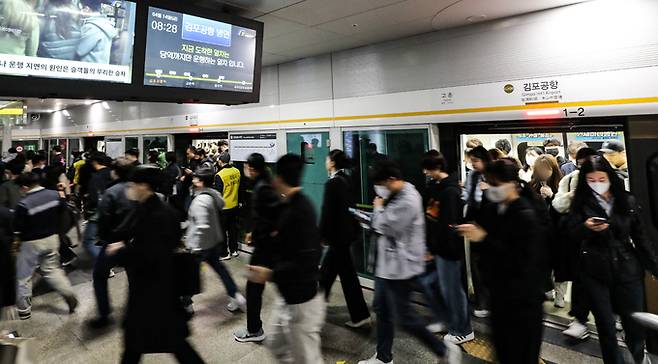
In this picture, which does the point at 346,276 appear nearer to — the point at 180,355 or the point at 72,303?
the point at 180,355

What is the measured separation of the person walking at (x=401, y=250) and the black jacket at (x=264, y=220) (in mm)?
719

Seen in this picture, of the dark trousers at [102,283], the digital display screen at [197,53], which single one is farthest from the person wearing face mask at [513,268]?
the dark trousers at [102,283]

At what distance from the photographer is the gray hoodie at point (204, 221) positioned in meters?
3.26

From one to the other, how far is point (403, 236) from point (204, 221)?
186 centimetres

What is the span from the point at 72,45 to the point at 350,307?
2950 millimetres

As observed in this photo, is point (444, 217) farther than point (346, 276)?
No

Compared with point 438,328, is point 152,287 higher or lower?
higher

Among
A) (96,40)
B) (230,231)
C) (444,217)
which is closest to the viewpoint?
(96,40)

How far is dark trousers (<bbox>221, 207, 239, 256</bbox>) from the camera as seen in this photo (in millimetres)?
5359

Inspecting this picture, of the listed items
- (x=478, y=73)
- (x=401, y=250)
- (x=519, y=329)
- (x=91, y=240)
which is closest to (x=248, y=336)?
(x=401, y=250)

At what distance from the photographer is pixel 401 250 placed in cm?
238

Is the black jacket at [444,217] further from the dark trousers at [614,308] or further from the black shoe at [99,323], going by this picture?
the black shoe at [99,323]

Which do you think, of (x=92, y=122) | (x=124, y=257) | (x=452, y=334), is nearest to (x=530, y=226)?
(x=452, y=334)

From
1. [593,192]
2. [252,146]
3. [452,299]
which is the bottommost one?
[452,299]
